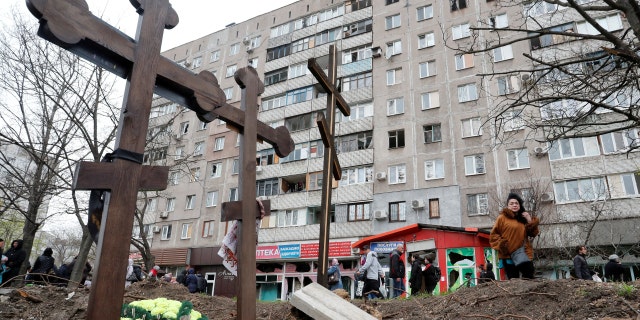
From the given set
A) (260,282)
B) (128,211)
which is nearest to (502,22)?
(260,282)

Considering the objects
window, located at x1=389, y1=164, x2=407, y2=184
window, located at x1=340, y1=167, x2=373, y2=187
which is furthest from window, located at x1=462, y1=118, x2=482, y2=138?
window, located at x1=340, y1=167, x2=373, y2=187

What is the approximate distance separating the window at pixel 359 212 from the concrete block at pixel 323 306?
82.1 ft

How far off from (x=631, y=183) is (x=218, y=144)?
32391 mm

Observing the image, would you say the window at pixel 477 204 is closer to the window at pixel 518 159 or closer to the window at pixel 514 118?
the window at pixel 518 159

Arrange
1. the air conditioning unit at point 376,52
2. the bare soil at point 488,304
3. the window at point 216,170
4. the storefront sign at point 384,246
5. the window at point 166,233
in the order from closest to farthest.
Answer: the bare soil at point 488,304 < the storefront sign at point 384,246 < the air conditioning unit at point 376,52 < the window at point 216,170 < the window at point 166,233

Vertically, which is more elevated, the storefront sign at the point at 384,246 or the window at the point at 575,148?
the window at the point at 575,148

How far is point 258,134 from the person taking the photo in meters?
4.85

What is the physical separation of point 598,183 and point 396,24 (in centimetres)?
1930

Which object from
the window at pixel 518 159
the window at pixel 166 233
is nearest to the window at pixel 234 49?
the window at pixel 166 233

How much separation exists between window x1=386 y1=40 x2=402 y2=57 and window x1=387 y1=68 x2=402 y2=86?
1.47 m

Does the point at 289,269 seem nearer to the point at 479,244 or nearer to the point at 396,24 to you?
the point at 479,244

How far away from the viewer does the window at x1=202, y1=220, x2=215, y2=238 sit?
36.0 metres

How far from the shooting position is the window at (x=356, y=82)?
3353 centimetres

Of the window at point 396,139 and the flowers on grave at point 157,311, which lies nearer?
the flowers on grave at point 157,311
